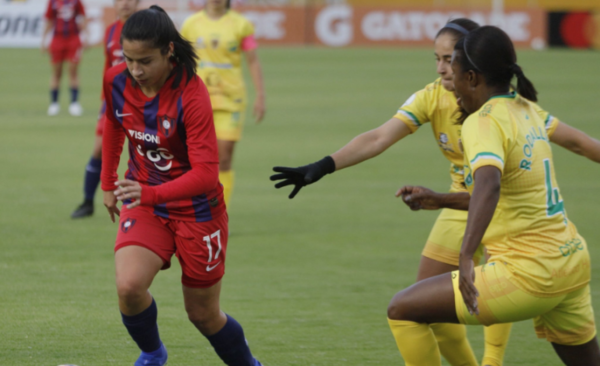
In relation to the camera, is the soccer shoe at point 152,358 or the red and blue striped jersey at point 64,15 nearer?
the soccer shoe at point 152,358

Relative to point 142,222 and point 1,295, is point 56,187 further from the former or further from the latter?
point 142,222

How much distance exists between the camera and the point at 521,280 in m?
3.49

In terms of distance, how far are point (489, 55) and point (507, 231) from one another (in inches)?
28.3

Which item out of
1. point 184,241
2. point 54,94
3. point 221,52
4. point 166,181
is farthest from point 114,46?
point 54,94

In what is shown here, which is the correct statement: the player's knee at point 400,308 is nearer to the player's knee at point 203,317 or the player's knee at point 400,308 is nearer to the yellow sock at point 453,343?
the yellow sock at point 453,343

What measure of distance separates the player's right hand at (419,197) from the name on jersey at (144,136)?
1.14 m

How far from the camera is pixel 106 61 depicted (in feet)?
27.2

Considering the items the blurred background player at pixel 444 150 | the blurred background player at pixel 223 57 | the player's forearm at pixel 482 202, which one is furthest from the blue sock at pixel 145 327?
the blurred background player at pixel 223 57

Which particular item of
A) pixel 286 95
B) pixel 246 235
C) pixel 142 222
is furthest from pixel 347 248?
pixel 286 95

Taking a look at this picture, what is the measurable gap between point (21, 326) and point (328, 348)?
6.09ft

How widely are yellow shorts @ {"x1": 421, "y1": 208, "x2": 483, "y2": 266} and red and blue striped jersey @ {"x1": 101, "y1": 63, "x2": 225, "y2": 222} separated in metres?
1.23

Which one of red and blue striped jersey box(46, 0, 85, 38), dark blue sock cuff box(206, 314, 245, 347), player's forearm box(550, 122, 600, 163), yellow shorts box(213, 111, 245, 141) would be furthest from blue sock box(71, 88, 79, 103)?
player's forearm box(550, 122, 600, 163)

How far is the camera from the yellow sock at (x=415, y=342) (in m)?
3.73

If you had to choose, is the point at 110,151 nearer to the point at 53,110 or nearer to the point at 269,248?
the point at 269,248
